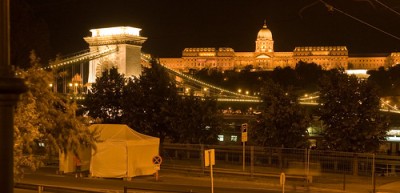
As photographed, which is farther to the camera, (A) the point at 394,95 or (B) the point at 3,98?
(A) the point at 394,95

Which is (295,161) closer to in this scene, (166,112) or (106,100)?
(166,112)

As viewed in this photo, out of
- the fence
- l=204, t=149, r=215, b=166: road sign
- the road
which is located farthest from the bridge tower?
l=204, t=149, r=215, b=166: road sign

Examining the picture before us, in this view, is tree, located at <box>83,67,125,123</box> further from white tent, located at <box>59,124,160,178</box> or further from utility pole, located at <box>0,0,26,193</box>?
utility pole, located at <box>0,0,26,193</box>

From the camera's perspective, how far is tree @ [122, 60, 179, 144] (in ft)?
104

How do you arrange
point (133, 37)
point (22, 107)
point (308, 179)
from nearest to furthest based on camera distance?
point (22, 107) → point (308, 179) → point (133, 37)

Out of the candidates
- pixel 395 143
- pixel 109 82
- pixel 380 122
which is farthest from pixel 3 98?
pixel 395 143

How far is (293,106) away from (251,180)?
5.95 metres

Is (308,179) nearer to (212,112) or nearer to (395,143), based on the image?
(212,112)

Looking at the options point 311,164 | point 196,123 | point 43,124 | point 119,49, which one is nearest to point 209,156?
point 43,124

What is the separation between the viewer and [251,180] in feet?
73.6

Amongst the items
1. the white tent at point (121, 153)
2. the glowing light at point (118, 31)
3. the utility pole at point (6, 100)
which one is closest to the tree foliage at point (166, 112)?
the white tent at point (121, 153)

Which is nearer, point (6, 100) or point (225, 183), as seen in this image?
point (6, 100)

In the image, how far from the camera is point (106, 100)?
3534 centimetres

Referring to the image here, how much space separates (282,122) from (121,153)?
29.4ft
